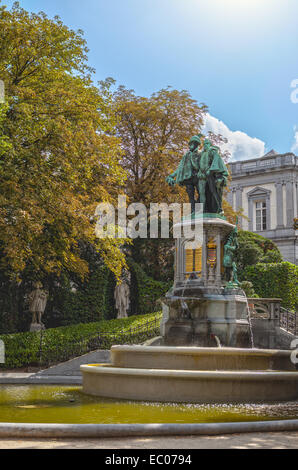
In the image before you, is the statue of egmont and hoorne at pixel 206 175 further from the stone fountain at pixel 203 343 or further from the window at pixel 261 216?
the window at pixel 261 216

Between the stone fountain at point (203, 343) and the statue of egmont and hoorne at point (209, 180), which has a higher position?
the statue of egmont and hoorne at point (209, 180)

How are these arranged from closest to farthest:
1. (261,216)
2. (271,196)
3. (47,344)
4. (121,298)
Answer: (47,344), (121,298), (271,196), (261,216)

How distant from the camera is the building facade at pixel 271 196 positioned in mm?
50500

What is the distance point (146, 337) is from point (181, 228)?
6.79 m

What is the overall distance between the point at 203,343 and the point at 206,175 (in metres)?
4.57

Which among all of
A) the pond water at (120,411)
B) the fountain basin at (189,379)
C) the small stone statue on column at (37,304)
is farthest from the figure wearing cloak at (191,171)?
the small stone statue on column at (37,304)

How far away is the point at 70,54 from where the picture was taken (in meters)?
22.3

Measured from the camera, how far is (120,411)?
793cm

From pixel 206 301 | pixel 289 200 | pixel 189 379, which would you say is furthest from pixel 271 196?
pixel 189 379

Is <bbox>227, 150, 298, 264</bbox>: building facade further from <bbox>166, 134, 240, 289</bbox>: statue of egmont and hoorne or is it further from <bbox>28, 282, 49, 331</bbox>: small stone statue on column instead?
<bbox>166, 134, 240, 289</bbox>: statue of egmont and hoorne

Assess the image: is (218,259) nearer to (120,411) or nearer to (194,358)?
(194,358)

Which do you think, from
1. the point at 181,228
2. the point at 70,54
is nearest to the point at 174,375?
the point at 181,228

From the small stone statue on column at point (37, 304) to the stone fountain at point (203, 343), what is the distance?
11777mm

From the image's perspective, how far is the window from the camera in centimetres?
5291
